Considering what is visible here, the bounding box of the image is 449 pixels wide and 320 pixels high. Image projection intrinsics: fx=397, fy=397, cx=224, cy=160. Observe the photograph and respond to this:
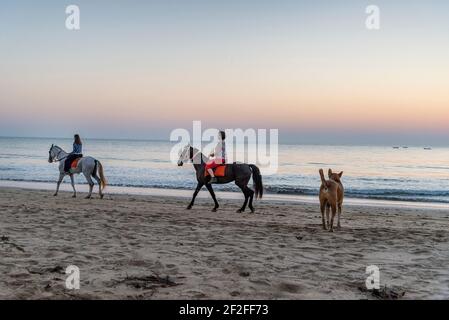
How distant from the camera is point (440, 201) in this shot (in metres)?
20.5

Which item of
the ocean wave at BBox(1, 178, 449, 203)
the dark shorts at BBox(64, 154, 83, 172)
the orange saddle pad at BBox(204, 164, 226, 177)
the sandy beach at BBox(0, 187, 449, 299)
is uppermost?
the dark shorts at BBox(64, 154, 83, 172)

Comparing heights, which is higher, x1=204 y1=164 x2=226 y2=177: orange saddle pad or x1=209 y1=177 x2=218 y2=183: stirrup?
x1=204 y1=164 x2=226 y2=177: orange saddle pad

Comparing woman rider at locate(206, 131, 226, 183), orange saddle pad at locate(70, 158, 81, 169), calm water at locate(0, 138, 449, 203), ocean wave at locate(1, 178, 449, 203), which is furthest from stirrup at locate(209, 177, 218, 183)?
calm water at locate(0, 138, 449, 203)

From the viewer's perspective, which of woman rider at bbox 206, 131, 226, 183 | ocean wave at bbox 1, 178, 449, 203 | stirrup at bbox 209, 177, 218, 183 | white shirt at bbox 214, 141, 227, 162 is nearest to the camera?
white shirt at bbox 214, 141, 227, 162

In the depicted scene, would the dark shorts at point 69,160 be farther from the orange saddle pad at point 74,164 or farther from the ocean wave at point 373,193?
the ocean wave at point 373,193

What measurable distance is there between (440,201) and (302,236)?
50.9ft

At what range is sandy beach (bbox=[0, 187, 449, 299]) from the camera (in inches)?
181

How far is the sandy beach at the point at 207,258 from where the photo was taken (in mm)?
4602

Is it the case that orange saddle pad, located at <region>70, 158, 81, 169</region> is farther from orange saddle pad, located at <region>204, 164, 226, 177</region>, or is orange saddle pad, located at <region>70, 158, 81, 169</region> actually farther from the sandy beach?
orange saddle pad, located at <region>204, 164, 226, 177</region>

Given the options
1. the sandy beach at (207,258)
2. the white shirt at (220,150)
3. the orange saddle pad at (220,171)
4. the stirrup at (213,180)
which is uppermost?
the white shirt at (220,150)

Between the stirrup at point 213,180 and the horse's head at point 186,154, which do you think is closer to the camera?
the horse's head at point 186,154

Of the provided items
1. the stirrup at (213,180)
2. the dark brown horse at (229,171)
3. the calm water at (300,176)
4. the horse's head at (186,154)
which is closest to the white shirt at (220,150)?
the dark brown horse at (229,171)

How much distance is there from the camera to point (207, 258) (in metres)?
6.08
